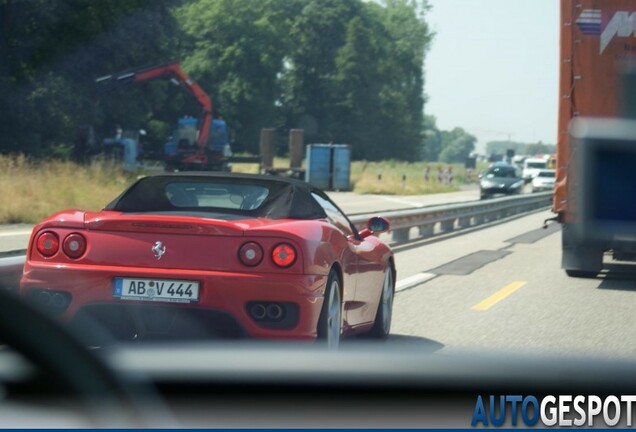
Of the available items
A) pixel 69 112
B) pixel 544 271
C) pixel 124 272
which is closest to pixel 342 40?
pixel 69 112

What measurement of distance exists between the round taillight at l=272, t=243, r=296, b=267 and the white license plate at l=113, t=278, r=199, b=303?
458 millimetres

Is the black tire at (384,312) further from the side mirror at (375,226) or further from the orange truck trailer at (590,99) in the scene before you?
the orange truck trailer at (590,99)

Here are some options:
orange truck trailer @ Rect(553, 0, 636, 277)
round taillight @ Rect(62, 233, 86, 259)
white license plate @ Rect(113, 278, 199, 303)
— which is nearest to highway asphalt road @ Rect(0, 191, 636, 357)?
orange truck trailer @ Rect(553, 0, 636, 277)

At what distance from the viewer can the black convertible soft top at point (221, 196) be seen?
7324 mm

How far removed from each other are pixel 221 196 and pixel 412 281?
6645 millimetres

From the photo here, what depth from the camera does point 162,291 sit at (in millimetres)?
6523

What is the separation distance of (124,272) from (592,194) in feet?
26.9

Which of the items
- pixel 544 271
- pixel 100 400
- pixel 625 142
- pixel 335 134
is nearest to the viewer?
pixel 100 400

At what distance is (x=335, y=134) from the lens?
385ft

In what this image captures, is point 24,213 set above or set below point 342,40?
below

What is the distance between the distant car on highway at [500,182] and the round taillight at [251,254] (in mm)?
45281

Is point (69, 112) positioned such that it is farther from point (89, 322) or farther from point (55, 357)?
point (55, 357)

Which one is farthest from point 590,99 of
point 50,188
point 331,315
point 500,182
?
point 500,182

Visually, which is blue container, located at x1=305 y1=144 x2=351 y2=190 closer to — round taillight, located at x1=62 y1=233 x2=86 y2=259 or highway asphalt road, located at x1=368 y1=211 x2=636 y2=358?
highway asphalt road, located at x1=368 y1=211 x2=636 y2=358
